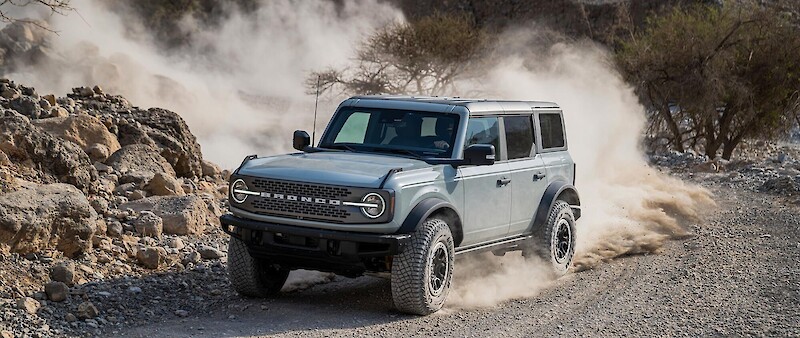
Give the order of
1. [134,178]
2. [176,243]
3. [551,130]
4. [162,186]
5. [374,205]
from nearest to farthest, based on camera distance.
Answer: [374,205] < [176,243] < [551,130] < [162,186] < [134,178]

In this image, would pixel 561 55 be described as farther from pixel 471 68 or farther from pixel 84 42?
pixel 84 42

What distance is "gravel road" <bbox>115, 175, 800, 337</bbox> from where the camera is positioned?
914 cm

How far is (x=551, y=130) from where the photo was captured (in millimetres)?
12320

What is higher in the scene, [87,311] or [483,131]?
[483,131]

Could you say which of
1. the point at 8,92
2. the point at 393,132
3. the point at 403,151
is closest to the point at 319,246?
the point at 403,151

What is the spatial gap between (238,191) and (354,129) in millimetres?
1668

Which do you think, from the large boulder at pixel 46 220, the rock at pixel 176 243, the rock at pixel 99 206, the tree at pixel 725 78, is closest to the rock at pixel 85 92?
the rock at pixel 99 206

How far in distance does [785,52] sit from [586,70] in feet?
19.6

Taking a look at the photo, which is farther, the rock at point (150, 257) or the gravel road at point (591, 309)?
the rock at point (150, 257)

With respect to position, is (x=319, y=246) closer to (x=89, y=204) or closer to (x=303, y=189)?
(x=303, y=189)

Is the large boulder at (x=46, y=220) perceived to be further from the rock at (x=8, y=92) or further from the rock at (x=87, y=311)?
the rock at (x=8, y=92)

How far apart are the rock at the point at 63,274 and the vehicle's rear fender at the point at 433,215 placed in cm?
286

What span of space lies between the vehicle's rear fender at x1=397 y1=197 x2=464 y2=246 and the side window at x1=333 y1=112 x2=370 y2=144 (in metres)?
1.33

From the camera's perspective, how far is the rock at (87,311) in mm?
9086
